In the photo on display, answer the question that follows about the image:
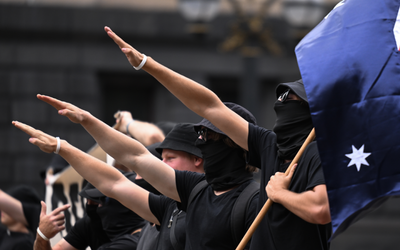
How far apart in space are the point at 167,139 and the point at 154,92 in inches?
401

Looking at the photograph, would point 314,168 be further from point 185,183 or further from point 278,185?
point 185,183

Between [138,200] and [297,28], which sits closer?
[138,200]

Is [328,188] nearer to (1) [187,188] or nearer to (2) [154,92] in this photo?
(1) [187,188]

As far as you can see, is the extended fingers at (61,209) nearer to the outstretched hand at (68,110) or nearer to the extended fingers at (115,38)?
the outstretched hand at (68,110)

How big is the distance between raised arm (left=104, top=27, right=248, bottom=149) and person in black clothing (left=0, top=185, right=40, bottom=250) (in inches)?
146

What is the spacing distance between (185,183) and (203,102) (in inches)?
26.4

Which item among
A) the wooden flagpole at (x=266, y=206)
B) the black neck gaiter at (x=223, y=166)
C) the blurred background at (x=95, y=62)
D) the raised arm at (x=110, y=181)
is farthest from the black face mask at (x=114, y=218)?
the blurred background at (x=95, y=62)

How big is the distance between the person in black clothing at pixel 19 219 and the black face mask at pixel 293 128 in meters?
4.00

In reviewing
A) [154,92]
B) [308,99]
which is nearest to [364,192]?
[308,99]

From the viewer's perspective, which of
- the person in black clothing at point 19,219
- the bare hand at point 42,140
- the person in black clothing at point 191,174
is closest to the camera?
the person in black clothing at point 191,174

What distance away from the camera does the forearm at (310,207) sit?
320 cm

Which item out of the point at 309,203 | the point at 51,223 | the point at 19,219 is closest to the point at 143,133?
the point at 51,223

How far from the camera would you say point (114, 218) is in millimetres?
5262

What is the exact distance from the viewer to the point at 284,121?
3.60 metres
